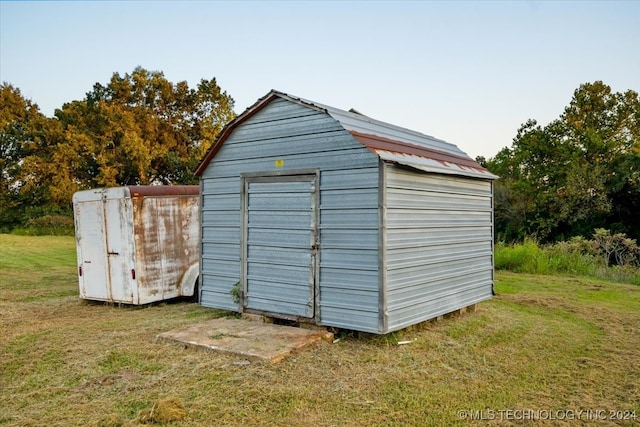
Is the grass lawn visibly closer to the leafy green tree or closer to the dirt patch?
the dirt patch

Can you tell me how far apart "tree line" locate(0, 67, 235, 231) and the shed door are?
79.1 feet

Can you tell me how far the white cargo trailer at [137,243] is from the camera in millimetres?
A: 8133

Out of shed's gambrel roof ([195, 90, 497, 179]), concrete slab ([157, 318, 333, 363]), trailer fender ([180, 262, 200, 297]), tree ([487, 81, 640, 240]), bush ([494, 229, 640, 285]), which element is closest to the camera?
concrete slab ([157, 318, 333, 363])

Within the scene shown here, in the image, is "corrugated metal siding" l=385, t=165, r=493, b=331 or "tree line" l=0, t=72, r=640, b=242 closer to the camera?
"corrugated metal siding" l=385, t=165, r=493, b=331

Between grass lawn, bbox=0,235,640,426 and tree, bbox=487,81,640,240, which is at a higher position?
tree, bbox=487,81,640,240

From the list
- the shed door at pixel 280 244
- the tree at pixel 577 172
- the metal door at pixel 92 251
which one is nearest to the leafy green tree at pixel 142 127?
the tree at pixel 577 172

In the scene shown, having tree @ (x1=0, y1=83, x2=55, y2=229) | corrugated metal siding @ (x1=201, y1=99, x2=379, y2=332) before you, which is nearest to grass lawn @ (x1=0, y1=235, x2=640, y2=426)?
corrugated metal siding @ (x1=201, y1=99, x2=379, y2=332)

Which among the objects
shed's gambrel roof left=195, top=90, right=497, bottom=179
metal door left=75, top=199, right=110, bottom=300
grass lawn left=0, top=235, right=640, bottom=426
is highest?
shed's gambrel roof left=195, top=90, right=497, bottom=179

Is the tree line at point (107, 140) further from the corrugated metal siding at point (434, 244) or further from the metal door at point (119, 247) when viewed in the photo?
the corrugated metal siding at point (434, 244)

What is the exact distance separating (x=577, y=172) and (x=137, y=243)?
21.3 meters

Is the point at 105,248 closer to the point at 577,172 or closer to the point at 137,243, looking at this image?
the point at 137,243

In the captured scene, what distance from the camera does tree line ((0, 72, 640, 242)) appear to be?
22344mm

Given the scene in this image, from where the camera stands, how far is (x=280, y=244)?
644 cm

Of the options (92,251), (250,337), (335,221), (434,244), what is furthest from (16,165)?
(434,244)
